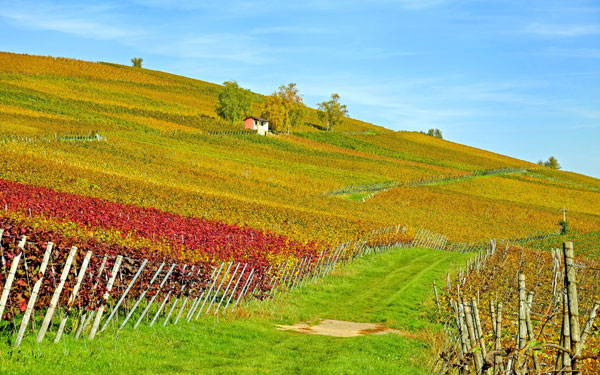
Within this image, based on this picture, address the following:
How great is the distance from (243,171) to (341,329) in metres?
58.2

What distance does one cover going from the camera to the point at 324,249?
31.2 metres

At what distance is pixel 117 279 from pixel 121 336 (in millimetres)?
1526

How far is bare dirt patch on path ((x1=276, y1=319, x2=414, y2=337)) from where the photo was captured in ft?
62.4

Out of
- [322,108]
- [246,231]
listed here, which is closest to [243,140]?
[322,108]

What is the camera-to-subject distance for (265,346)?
15859 mm

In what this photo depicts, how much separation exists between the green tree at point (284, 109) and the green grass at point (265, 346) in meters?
103

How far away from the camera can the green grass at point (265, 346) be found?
38.6 feet

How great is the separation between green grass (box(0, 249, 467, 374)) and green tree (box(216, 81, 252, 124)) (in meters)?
102

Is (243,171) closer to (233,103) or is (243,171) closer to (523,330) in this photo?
(233,103)

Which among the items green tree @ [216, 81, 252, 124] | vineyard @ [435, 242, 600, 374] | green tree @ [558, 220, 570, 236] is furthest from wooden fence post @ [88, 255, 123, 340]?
green tree @ [216, 81, 252, 124]

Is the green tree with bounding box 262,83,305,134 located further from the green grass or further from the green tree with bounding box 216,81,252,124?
the green grass

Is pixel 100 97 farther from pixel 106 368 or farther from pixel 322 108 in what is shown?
pixel 106 368

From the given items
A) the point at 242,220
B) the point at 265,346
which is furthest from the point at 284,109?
the point at 265,346

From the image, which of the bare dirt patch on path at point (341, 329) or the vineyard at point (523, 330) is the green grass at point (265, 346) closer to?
the bare dirt patch on path at point (341, 329)
